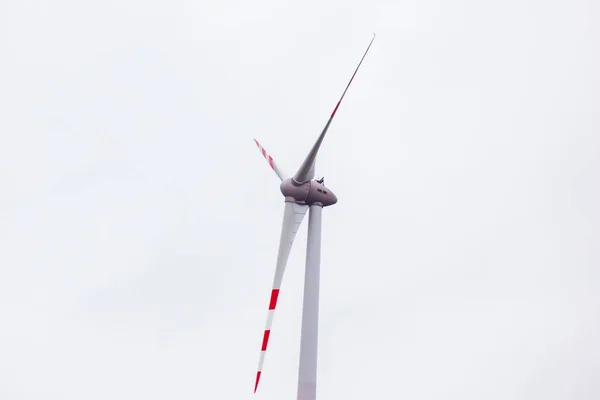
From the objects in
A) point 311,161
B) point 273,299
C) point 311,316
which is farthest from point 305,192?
point 311,316

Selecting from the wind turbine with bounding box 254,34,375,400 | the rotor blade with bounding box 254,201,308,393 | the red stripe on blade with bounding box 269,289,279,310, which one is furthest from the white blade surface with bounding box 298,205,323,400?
the red stripe on blade with bounding box 269,289,279,310

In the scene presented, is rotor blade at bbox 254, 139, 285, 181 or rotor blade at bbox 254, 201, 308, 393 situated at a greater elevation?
rotor blade at bbox 254, 139, 285, 181

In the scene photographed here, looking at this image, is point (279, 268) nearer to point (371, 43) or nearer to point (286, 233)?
point (286, 233)

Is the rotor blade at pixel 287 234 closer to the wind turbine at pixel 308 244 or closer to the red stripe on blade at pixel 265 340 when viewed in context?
the wind turbine at pixel 308 244

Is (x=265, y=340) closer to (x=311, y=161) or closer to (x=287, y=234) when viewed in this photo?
(x=287, y=234)

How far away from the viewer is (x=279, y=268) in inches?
1746

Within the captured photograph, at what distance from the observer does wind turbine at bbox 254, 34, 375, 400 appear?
134 ft

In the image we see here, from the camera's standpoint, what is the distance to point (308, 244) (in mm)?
44375

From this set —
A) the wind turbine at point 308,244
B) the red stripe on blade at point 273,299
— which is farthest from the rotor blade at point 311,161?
the red stripe on blade at point 273,299

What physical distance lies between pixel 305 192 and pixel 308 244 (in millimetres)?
3460

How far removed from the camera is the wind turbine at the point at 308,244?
134 feet

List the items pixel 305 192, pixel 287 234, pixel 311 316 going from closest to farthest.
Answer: pixel 311 316 < pixel 287 234 < pixel 305 192

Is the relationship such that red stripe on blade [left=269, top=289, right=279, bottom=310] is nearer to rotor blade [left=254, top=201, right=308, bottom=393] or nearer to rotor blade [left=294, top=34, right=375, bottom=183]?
rotor blade [left=254, top=201, right=308, bottom=393]

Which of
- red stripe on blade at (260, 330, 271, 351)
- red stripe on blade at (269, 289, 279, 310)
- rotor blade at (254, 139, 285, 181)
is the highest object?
Result: rotor blade at (254, 139, 285, 181)
